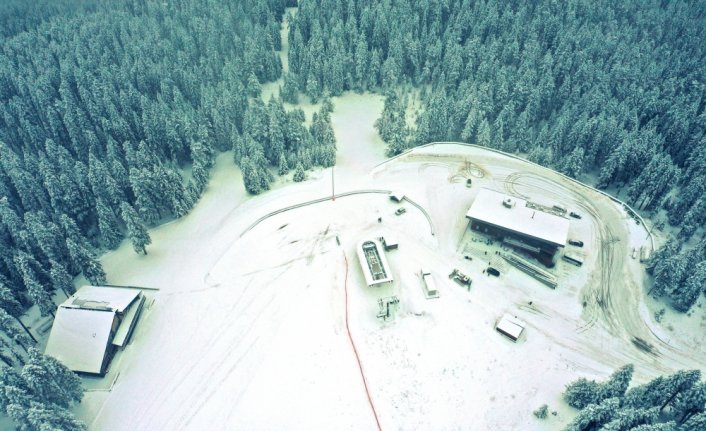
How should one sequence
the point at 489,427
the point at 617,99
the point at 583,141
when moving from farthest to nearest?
the point at 617,99 < the point at 583,141 < the point at 489,427

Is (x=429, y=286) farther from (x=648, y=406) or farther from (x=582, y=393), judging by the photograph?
(x=648, y=406)

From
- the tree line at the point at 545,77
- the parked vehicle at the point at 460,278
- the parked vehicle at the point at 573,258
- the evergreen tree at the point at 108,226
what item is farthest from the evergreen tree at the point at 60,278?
the parked vehicle at the point at 573,258

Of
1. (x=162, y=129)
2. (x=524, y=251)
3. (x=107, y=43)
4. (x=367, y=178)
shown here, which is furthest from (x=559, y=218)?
(x=107, y=43)

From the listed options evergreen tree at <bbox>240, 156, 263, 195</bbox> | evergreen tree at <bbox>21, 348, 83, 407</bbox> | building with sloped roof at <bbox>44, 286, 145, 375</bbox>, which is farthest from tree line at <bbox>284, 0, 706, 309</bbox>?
evergreen tree at <bbox>21, 348, 83, 407</bbox>

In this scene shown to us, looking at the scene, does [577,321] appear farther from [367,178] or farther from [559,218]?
[367,178]

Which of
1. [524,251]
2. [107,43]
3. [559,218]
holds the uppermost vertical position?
[107,43]

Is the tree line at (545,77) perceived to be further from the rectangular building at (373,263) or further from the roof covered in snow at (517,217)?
the rectangular building at (373,263)

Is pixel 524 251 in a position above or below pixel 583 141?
below
